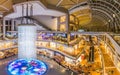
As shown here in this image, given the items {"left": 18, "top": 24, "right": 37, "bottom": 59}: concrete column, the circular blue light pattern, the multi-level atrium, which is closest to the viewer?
the circular blue light pattern

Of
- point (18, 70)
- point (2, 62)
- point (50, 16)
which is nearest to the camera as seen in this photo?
point (18, 70)

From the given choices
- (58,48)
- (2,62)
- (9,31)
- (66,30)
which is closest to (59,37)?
(58,48)

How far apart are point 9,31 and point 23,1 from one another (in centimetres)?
2369

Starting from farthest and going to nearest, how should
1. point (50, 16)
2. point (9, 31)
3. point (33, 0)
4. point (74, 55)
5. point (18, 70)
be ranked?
point (9, 31) → point (50, 16) → point (74, 55) → point (33, 0) → point (18, 70)

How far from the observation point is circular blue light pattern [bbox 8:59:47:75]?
1885 cm

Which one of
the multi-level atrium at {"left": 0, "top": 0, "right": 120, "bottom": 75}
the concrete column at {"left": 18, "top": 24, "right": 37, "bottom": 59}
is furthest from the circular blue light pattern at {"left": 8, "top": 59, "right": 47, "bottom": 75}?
the concrete column at {"left": 18, "top": 24, "right": 37, "bottom": 59}

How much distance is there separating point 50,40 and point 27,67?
27.3m

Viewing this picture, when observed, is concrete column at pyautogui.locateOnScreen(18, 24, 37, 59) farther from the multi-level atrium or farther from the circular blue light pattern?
the circular blue light pattern

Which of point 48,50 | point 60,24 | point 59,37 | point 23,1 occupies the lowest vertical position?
point 48,50

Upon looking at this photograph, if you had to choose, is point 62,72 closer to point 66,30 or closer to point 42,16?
point 66,30

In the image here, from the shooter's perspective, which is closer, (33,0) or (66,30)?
(33,0)

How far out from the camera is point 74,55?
4038 cm

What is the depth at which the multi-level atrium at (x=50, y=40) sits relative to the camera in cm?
2105

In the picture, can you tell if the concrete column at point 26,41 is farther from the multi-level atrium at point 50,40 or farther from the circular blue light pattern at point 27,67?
the circular blue light pattern at point 27,67
